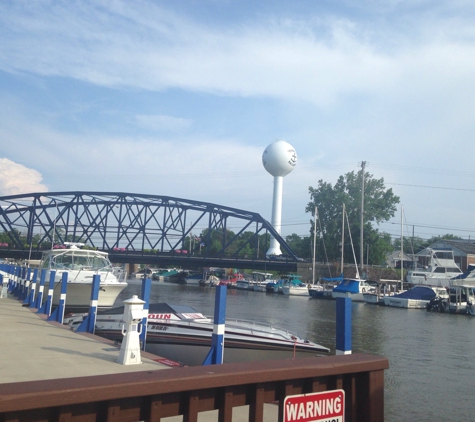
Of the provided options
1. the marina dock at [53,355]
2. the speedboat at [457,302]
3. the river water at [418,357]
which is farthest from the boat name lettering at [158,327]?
the speedboat at [457,302]

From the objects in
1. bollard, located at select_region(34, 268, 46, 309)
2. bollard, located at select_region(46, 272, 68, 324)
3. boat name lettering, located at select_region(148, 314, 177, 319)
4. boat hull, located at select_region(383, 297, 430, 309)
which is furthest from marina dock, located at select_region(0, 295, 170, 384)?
boat hull, located at select_region(383, 297, 430, 309)

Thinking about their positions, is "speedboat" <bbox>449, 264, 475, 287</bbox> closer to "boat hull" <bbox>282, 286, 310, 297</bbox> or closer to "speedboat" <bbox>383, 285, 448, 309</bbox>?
"speedboat" <bbox>383, 285, 448, 309</bbox>

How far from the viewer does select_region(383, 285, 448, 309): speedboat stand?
1971 inches

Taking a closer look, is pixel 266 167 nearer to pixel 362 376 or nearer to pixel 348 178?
pixel 348 178

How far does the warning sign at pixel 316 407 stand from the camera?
13.4ft

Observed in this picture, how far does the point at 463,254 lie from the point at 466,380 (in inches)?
3013

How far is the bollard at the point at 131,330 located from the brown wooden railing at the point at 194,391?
5795 millimetres

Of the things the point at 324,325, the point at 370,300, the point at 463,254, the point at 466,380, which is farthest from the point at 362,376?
the point at 463,254

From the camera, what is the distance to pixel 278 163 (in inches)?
3994

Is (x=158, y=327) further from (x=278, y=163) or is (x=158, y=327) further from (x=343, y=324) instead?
(x=278, y=163)

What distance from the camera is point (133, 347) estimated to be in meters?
9.95

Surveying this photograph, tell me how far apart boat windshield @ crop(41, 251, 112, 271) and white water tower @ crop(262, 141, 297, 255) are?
7277 centimetres

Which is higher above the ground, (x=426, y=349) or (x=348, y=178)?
(x=348, y=178)

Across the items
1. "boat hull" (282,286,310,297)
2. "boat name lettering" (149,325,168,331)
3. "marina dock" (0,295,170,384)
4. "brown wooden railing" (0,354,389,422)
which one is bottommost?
"boat hull" (282,286,310,297)
